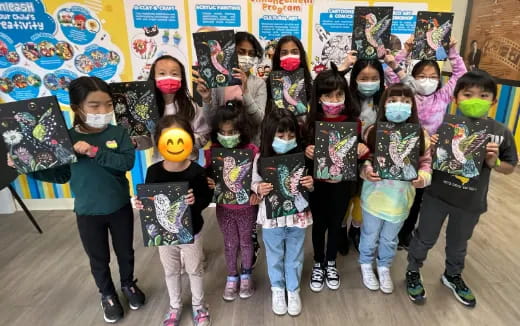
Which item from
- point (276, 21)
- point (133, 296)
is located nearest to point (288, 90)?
point (276, 21)

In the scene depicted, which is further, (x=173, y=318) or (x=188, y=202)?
(x=173, y=318)

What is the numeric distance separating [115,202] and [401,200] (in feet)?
5.31

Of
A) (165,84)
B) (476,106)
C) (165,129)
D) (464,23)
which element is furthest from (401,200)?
(464,23)

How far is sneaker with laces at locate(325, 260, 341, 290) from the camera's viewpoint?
2164 mm

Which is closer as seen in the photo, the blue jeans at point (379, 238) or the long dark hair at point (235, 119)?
the long dark hair at point (235, 119)

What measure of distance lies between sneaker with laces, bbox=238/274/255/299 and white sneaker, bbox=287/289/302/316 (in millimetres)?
268

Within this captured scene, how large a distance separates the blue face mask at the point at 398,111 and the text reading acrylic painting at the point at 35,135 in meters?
1.58

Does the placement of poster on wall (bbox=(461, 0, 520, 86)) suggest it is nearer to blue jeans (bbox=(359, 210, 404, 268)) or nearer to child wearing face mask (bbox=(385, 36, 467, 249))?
child wearing face mask (bbox=(385, 36, 467, 249))

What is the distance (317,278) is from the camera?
217 cm

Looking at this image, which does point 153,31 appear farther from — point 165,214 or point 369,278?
point 369,278

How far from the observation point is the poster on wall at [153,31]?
107 inches

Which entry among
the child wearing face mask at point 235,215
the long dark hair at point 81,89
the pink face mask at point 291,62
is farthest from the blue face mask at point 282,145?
the long dark hair at point 81,89

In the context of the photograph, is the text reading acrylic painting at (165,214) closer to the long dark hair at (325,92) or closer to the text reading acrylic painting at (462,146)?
the long dark hair at (325,92)

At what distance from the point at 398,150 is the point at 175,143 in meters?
1.14
